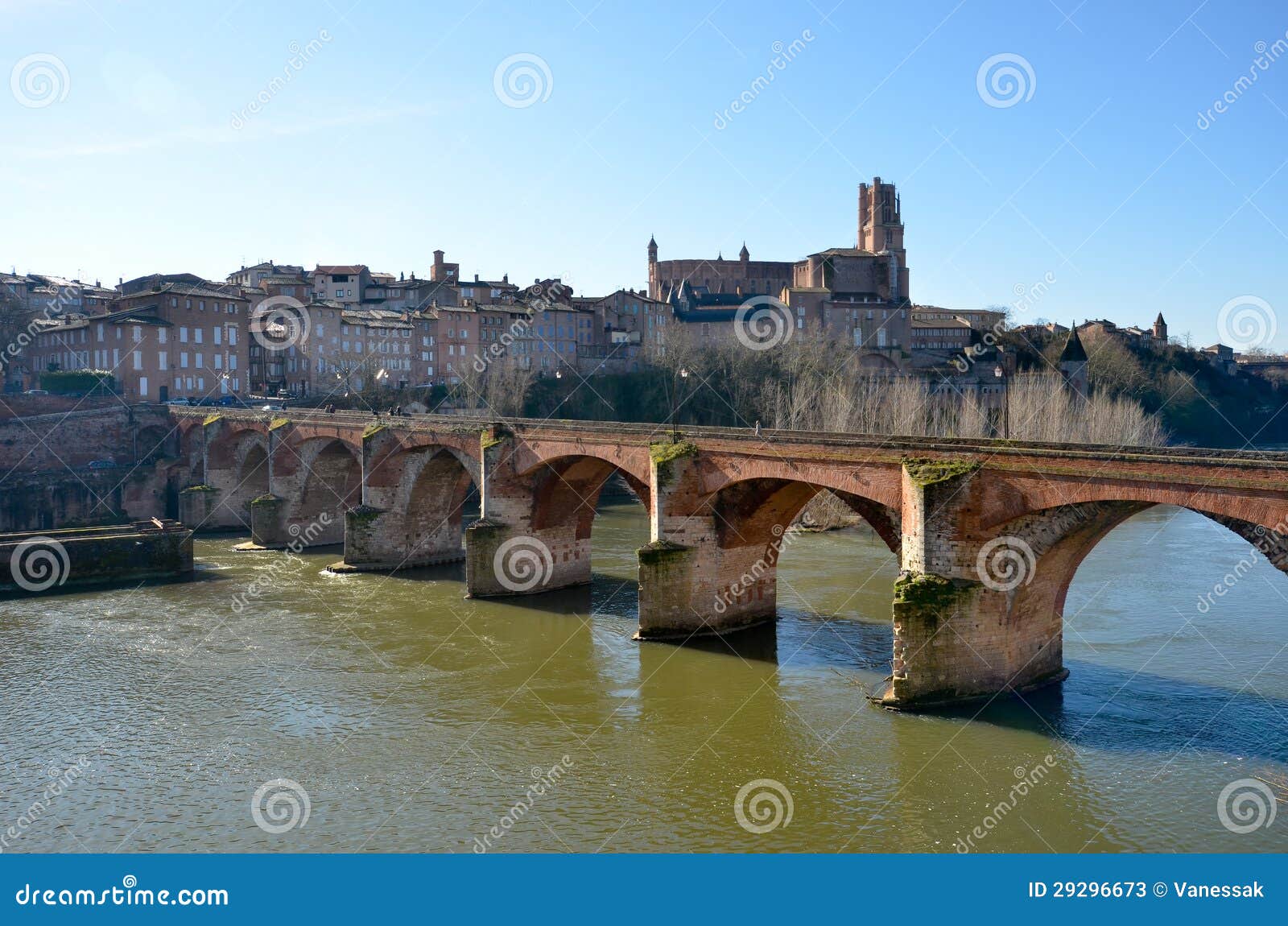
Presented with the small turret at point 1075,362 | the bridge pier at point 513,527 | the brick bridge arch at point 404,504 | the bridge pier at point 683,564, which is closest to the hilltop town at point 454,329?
the small turret at point 1075,362

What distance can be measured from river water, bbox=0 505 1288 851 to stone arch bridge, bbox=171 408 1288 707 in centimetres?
142

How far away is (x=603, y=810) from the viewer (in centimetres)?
1767

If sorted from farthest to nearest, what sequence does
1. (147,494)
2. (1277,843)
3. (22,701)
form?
(147,494) → (22,701) → (1277,843)

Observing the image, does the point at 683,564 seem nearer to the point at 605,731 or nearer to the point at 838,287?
the point at 605,731

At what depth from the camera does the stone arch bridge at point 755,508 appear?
2000 centimetres

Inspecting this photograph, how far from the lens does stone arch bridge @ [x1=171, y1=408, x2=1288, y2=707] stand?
20.0 meters

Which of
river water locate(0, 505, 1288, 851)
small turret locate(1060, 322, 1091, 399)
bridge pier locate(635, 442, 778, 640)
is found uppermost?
small turret locate(1060, 322, 1091, 399)

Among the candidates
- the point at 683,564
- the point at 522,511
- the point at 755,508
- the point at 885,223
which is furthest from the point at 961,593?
the point at 885,223

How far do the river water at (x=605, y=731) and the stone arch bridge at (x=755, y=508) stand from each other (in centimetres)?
142

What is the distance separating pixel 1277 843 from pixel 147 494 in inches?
2083

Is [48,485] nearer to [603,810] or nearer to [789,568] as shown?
[789,568]

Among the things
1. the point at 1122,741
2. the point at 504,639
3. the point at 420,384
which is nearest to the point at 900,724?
the point at 1122,741

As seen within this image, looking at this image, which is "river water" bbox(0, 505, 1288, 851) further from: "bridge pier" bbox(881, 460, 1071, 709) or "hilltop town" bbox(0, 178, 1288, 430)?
"hilltop town" bbox(0, 178, 1288, 430)

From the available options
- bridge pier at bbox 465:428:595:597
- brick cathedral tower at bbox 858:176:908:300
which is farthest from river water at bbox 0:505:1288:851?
brick cathedral tower at bbox 858:176:908:300
